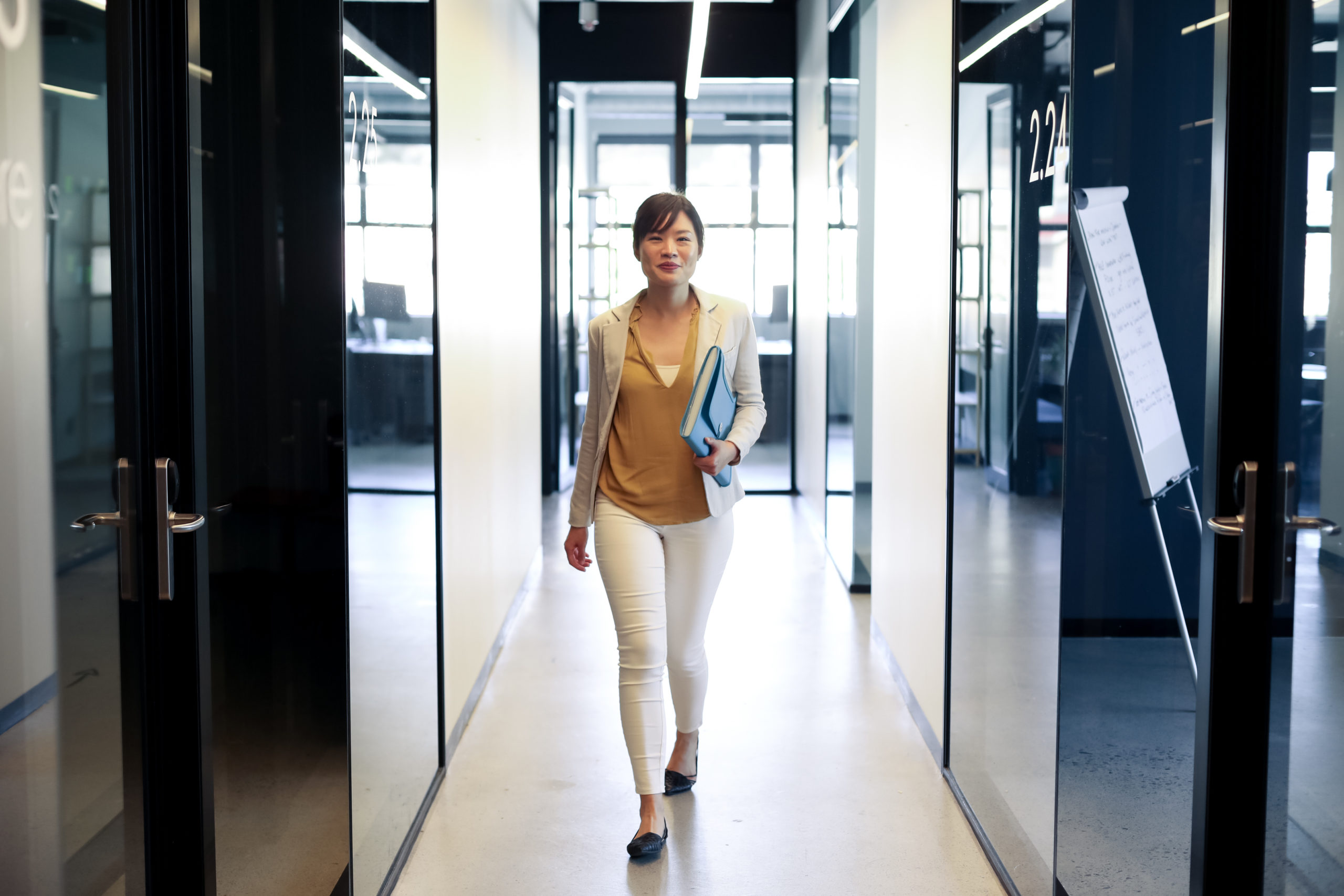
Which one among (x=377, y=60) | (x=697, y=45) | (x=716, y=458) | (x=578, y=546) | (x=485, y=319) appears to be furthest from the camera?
(x=697, y=45)

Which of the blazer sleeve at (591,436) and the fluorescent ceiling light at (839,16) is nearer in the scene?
the blazer sleeve at (591,436)

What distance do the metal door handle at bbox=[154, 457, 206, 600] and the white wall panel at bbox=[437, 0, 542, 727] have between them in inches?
62.7

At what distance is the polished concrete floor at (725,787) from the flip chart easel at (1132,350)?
Result: 3.49 ft

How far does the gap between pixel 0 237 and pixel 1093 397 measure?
1989 mm

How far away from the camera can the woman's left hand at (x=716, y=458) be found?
287 centimetres

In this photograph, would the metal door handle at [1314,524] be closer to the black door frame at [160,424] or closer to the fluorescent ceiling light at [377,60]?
the black door frame at [160,424]

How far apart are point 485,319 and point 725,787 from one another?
1943mm

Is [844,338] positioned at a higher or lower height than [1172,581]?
higher

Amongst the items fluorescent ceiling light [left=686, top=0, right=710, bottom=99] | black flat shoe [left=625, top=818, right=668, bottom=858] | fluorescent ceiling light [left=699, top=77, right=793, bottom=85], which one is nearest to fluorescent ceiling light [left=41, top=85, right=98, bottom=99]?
black flat shoe [left=625, top=818, right=668, bottom=858]

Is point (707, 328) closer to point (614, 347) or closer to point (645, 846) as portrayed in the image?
point (614, 347)

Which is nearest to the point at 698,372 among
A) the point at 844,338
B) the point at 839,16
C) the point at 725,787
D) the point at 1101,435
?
the point at 1101,435

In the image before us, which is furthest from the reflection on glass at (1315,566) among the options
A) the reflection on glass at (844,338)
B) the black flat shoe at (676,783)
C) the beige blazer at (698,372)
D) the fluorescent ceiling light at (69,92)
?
the reflection on glass at (844,338)

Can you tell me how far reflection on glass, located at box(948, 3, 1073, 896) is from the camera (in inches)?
98.1

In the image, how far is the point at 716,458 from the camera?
9.42ft
